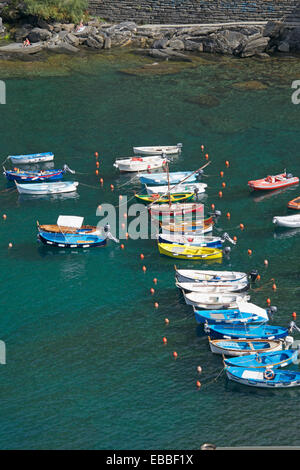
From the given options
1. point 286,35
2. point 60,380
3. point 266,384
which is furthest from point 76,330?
point 286,35

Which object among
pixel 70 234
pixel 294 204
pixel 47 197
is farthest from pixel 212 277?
pixel 47 197

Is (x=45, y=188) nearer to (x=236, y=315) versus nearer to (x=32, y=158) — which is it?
(x=32, y=158)

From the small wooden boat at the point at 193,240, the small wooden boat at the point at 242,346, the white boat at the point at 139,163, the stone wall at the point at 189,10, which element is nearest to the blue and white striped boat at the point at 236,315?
the small wooden boat at the point at 242,346

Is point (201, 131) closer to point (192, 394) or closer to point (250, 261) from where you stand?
point (250, 261)

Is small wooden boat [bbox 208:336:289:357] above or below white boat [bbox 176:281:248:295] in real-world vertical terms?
below

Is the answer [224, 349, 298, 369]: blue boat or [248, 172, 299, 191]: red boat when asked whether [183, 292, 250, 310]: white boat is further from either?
[248, 172, 299, 191]: red boat

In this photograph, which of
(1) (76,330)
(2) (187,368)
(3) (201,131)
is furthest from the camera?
(3) (201,131)

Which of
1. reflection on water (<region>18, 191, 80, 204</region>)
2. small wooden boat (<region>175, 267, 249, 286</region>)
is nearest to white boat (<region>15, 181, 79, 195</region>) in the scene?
reflection on water (<region>18, 191, 80, 204</region>)
